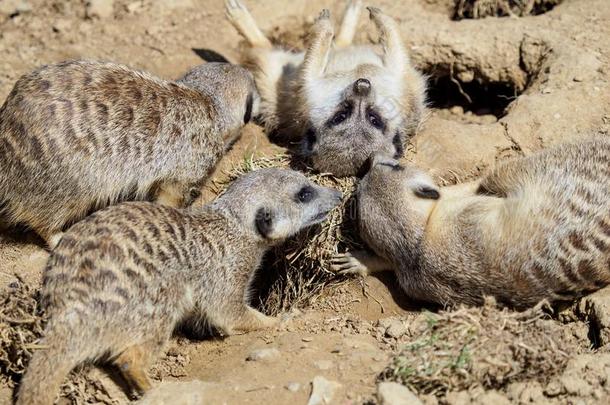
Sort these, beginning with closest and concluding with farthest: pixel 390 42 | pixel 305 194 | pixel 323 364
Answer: pixel 323 364, pixel 305 194, pixel 390 42

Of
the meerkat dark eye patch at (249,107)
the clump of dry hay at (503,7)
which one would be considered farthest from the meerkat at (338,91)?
the clump of dry hay at (503,7)

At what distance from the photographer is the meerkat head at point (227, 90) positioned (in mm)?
5219

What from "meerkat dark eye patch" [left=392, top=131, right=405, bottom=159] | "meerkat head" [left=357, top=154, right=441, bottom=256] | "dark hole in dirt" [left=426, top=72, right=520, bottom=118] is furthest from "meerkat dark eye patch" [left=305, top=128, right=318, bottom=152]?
"dark hole in dirt" [left=426, top=72, right=520, bottom=118]

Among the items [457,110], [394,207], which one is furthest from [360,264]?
[457,110]

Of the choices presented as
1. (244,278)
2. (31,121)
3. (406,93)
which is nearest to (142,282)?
(244,278)

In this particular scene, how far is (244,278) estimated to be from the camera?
4434 mm

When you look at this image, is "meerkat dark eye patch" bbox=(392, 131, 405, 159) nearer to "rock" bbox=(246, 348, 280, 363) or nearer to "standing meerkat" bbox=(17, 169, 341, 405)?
"standing meerkat" bbox=(17, 169, 341, 405)

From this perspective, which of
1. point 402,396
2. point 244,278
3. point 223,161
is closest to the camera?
point 402,396

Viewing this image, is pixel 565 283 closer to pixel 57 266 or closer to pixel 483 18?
pixel 57 266

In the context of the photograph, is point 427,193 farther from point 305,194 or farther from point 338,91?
point 338,91

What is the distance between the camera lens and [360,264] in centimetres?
479

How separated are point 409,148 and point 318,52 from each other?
95cm

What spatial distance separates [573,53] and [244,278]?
9.22ft

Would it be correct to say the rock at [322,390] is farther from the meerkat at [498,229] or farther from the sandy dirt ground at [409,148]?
the meerkat at [498,229]
